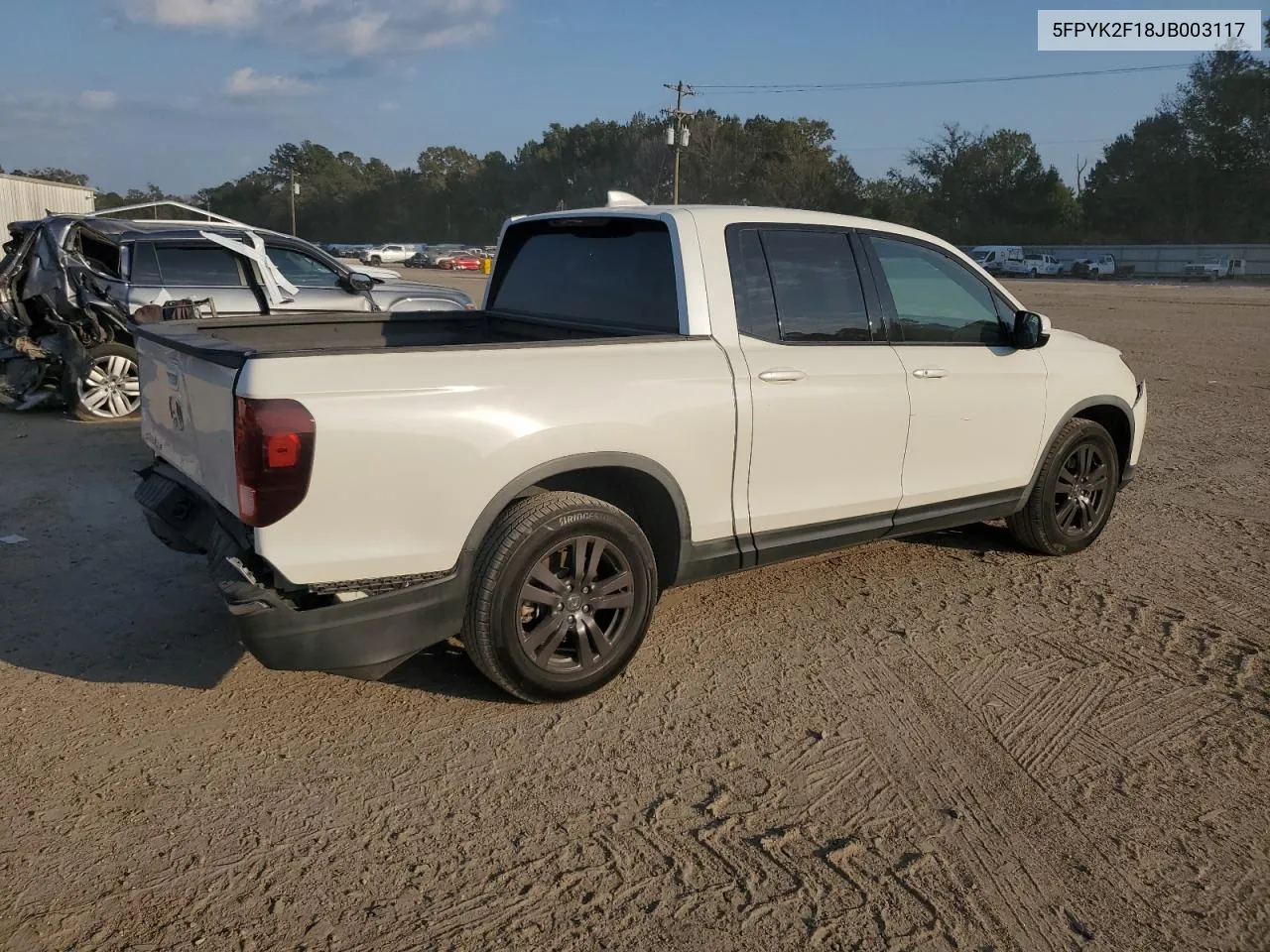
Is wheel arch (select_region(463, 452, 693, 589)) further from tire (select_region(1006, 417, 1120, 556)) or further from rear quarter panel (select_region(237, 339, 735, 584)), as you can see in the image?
tire (select_region(1006, 417, 1120, 556))

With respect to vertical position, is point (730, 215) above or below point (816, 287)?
above

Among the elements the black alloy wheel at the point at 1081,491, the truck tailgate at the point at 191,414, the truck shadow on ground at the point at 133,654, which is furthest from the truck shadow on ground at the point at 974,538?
the truck tailgate at the point at 191,414

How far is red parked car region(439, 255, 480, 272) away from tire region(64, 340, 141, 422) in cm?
4864

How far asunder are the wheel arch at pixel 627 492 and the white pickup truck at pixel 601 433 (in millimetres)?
10

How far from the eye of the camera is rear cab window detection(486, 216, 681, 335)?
4.34 meters

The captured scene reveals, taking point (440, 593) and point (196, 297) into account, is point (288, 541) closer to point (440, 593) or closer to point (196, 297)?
point (440, 593)

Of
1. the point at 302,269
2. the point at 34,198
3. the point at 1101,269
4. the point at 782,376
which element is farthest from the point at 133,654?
the point at 1101,269

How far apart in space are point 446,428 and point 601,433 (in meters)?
0.63

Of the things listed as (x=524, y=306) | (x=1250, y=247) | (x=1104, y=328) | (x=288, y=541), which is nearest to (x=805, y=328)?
(x=524, y=306)

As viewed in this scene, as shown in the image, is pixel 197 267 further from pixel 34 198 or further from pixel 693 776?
pixel 34 198

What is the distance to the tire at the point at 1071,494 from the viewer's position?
5520 millimetres

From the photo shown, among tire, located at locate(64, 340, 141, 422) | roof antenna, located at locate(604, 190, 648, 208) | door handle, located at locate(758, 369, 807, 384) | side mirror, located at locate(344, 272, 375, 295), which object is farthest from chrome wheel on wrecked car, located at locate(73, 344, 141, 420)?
door handle, located at locate(758, 369, 807, 384)

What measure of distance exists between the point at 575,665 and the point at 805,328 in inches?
70.6

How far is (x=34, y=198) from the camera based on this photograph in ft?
85.6
